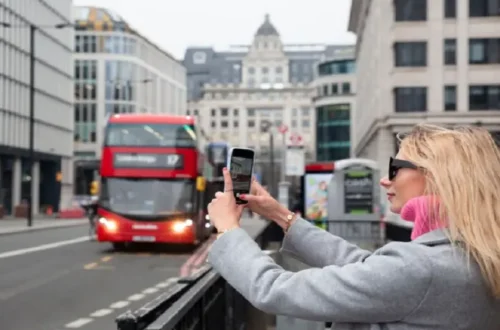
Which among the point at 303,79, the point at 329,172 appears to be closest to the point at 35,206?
the point at 329,172

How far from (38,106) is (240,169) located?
210 feet

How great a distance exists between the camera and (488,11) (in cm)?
5309

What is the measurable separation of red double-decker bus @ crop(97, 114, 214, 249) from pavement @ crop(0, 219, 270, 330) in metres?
0.74

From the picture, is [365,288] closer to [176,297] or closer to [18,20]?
[176,297]

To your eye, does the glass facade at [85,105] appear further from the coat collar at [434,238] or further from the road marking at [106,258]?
the coat collar at [434,238]

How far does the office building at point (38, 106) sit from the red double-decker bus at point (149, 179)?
95.5 feet

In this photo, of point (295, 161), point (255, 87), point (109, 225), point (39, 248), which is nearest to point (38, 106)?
point (39, 248)

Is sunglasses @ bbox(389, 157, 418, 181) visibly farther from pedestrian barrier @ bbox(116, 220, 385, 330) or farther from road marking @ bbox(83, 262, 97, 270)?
road marking @ bbox(83, 262, 97, 270)

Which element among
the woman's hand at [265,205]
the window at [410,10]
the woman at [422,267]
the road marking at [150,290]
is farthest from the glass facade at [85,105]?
the woman at [422,267]

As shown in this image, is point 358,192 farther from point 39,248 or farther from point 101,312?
point 101,312

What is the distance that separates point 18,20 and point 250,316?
50723 mm

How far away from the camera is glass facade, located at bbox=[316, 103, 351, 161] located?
115 m

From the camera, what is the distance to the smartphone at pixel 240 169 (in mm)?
2447

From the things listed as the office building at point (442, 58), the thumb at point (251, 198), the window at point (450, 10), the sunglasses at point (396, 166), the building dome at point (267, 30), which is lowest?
the thumb at point (251, 198)
